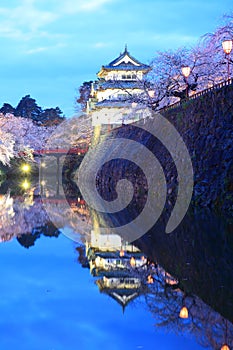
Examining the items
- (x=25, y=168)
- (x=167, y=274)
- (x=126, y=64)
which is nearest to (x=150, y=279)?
(x=167, y=274)

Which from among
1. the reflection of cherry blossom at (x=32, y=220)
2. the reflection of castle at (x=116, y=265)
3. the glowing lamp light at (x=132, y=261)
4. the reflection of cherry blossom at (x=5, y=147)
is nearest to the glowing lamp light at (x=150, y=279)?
the reflection of castle at (x=116, y=265)

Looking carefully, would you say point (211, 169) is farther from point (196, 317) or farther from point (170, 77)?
point (170, 77)

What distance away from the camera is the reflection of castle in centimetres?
608

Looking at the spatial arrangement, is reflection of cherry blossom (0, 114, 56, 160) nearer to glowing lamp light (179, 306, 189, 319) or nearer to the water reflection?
the water reflection

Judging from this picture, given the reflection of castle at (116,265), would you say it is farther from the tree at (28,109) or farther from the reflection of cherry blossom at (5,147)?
the tree at (28,109)

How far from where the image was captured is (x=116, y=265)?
7.90 metres

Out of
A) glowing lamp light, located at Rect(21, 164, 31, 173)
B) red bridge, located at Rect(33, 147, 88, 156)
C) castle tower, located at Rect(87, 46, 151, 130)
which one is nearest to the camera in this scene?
castle tower, located at Rect(87, 46, 151, 130)

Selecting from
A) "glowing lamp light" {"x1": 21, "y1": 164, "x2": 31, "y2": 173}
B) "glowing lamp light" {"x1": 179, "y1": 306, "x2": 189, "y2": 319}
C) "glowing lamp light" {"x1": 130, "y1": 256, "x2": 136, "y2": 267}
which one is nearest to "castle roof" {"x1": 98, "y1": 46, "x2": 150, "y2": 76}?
"glowing lamp light" {"x1": 21, "y1": 164, "x2": 31, "y2": 173}

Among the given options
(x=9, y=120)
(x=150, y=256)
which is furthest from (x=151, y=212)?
(x=9, y=120)

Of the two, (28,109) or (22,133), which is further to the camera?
(28,109)

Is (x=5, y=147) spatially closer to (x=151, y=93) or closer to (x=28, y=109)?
(x=151, y=93)

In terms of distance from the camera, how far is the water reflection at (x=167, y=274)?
4719 mm

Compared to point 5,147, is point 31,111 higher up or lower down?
higher up

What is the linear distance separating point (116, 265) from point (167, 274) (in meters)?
1.32
